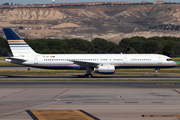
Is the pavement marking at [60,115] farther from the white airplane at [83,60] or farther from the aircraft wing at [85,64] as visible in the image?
the aircraft wing at [85,64]

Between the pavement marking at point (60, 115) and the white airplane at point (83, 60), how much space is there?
28587 millimetres

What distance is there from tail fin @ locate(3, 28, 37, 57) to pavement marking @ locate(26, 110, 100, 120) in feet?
108

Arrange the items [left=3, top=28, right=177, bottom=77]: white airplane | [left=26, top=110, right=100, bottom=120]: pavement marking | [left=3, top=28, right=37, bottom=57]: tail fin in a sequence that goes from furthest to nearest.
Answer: [left=3, top=28, right=37, bottom=57]: tail fin, [left=3, top=28, right=177, bottom=77]: white airplane, [left=26, top=110, right=100, bottom=120]: pavement marking

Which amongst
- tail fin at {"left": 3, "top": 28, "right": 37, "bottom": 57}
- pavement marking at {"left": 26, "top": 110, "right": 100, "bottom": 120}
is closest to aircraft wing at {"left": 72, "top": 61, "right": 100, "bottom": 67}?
tail fin at {"left": 3, "top": 28, "right": 37, "bottom": 57}

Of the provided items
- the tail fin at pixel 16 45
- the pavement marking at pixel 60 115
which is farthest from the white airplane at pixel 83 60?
the pavement marking at pixel 60 115

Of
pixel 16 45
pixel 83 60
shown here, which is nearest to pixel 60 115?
pixel 83 60

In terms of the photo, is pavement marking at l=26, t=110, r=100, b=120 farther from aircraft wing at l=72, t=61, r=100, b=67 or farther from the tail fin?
the tail fin

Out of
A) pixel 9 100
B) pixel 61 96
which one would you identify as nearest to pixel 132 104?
pixel 61 96

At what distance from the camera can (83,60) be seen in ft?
179

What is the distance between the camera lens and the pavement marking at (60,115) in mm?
21984

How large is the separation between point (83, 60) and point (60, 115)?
3203cm

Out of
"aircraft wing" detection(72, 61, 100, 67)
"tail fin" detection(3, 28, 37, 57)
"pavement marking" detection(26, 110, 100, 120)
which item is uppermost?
"tail fin" detection(3, 28, 37, 57)

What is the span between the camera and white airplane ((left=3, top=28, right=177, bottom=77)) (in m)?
53.7

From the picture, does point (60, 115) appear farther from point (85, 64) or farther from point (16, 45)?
point (16, 45)
